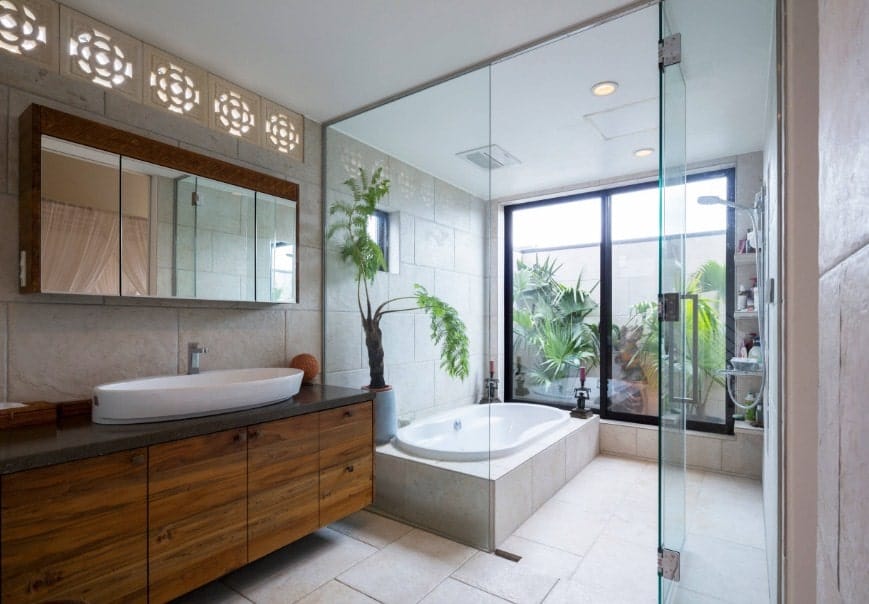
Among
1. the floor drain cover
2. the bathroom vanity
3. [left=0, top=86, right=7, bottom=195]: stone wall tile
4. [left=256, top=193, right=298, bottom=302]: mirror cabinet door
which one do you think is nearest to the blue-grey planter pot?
the bathroom vanity

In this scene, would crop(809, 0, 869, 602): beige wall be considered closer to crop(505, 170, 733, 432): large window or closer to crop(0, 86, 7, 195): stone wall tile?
crop(0, 86, 7, 195): stone wall tile

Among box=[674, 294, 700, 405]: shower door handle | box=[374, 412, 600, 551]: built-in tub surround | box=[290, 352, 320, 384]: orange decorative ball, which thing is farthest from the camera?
box=[290, 352, 320, 384]: orange decorative ball

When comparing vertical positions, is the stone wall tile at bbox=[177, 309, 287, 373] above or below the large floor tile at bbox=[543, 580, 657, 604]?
above

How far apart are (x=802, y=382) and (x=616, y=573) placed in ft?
5.26

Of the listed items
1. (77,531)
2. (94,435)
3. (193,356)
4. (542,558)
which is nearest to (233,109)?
(193,356)

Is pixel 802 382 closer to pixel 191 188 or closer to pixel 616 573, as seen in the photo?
pixel 616 573

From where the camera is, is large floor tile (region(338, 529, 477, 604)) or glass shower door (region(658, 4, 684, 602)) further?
large floor tile (region(338, 529, 477, 604))

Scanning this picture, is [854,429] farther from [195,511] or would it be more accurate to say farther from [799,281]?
[195,511]

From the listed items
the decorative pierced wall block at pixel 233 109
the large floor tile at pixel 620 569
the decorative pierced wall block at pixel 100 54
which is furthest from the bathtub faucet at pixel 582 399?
the decorative pierced wall block at pixel 100 54

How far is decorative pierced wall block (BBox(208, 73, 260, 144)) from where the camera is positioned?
2561 millimetres

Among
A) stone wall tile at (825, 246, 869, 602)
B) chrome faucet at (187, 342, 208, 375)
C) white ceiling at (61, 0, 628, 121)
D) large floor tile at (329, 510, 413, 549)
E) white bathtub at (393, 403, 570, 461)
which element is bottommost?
large floor tile at (329, 510, 413, 549)

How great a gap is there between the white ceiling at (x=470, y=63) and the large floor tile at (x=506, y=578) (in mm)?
2064

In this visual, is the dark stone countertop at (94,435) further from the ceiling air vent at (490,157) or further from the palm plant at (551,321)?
the palm plant at (551,321)

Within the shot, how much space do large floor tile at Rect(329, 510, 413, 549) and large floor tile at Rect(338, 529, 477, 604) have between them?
68 mm
